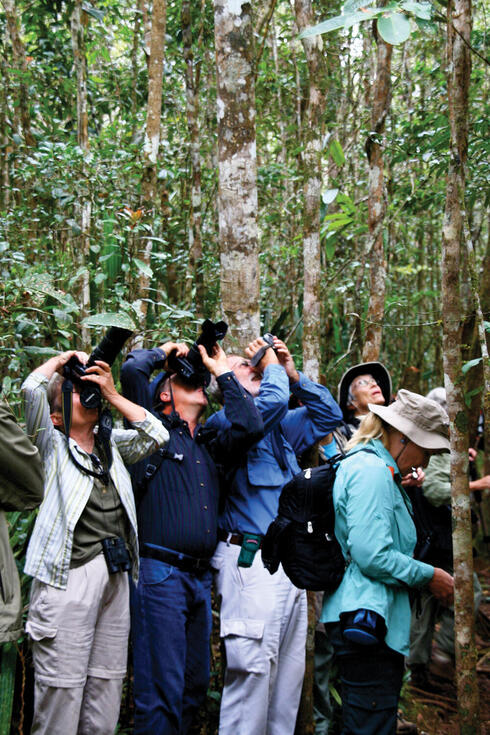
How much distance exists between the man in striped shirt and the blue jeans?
Result: 0.39 ft

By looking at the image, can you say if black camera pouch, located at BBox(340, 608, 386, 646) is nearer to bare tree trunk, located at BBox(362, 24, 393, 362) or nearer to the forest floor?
the forest floor

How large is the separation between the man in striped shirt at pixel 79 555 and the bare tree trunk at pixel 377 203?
7.42 ft

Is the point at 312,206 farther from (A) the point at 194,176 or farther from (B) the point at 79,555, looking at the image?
(B) the point at 79,555

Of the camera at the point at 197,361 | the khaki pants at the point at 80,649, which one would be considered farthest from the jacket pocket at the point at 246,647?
the camera at the point at 197,361

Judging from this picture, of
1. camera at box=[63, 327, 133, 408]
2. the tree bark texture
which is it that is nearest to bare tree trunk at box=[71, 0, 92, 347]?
camera at box=[63, 327, 133, 408]

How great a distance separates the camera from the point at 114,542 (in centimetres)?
292

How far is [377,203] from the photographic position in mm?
4832

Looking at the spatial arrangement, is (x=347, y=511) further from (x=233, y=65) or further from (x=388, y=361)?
(x=388, y=361)

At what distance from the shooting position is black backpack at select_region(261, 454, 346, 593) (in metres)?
2.60

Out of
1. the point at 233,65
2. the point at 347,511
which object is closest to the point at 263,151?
the point at 233,65

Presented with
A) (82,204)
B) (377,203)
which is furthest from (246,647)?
(377,203)

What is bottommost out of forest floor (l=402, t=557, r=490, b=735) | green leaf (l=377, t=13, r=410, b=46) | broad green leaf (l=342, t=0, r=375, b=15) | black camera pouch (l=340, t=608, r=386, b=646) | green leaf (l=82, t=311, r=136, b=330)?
forest floor (l=402, t=557, r=490, b=735)

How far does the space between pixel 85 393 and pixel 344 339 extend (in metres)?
4.89

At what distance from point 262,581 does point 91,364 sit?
1309mm
